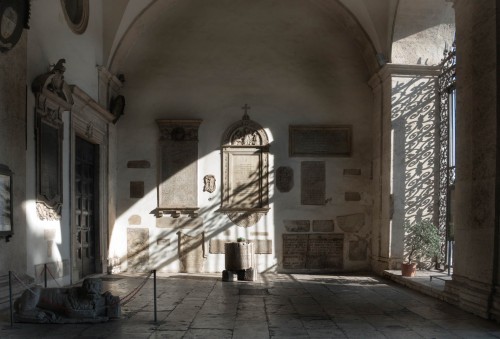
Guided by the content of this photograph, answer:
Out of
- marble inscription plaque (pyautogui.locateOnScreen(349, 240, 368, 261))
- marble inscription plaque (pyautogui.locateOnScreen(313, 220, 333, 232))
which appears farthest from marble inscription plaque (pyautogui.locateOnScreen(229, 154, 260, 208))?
marble inscription plaque (pyautogui.locateOnScreen(349, 240, 368, 261))

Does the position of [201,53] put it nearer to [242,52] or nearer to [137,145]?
[242,52]

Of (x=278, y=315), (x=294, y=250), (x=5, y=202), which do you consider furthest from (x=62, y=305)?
(x=294, y=250)

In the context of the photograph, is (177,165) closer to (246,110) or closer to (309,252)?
(246,110)

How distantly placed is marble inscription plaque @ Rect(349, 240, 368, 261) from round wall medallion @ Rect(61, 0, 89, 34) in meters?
6.41

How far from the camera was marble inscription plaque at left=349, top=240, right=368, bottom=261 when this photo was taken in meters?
10.4

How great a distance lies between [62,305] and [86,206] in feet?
14.1

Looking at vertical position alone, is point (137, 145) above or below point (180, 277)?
above

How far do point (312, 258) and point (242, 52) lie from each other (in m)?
4.39

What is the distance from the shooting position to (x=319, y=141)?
1047cm

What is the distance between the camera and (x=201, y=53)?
10555 mm

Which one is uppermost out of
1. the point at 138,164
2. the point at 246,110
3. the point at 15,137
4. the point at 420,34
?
the point at 420,34

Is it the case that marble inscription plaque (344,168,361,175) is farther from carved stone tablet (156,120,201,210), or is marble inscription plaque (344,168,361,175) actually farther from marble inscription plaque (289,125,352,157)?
carved stone tablet (156,120,201,210)

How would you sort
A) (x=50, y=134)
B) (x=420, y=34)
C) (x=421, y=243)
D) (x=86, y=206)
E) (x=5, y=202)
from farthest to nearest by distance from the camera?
(x=420, y=34) → (x=86, y=206) → (x=421, y=243) → (x=50, y=134) → (x=5, y=202)

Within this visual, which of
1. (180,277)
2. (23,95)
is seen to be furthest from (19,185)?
(180,277)
